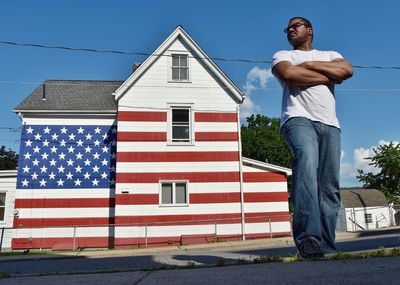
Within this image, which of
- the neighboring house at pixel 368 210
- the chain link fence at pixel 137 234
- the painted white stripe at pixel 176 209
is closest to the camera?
the chain link fence at pixel 137 234

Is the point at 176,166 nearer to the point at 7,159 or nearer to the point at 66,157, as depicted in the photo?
the point at 66,157

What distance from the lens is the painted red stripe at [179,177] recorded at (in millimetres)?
17250

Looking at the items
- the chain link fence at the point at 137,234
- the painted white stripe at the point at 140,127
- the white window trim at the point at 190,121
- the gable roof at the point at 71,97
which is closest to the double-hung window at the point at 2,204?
the chain link fence at the point at 137,234

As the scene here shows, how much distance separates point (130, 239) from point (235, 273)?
1492cm

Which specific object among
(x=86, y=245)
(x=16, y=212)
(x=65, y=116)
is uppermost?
(x=65, y=116)

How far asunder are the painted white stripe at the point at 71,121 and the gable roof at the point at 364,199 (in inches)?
1686

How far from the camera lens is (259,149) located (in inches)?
1913

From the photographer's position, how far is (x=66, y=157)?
721 inches

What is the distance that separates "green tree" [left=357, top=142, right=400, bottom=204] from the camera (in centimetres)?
4294

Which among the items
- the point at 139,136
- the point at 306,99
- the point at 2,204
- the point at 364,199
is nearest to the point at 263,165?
the point at 139,136

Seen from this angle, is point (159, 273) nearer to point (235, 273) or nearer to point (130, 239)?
point (235, 273)

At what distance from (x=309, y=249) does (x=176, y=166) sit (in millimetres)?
14726

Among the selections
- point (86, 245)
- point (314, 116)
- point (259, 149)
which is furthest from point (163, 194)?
point (259, 149)

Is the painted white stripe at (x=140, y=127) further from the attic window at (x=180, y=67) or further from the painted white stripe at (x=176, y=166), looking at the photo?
the attic window at (x=180, y=67)
